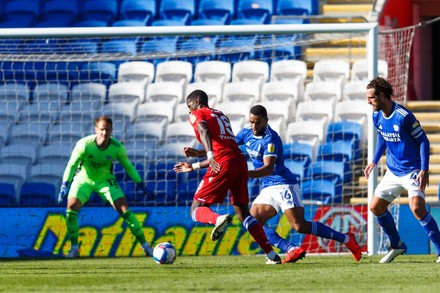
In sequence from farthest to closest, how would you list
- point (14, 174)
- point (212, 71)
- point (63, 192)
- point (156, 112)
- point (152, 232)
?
point (212, 71) < point (156, 112) < point (14, 174) < point (152, 232) < point (63, 192)

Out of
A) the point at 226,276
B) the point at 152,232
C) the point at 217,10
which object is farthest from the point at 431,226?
the point at 217,10

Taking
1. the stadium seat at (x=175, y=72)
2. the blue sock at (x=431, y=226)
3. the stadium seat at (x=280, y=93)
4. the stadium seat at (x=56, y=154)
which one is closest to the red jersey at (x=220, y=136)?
the blue sock at (x=431, y=226)

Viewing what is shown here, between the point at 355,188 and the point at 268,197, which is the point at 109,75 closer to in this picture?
the point at 355,188

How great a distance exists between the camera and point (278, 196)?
1256cm

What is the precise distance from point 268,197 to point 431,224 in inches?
71.5

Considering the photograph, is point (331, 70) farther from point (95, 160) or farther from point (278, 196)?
point (278, 196)

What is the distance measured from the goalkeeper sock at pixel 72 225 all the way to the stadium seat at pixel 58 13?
787cm

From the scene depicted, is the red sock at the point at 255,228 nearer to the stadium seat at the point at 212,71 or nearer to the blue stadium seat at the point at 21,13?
the stadium seat at the point at 212,71

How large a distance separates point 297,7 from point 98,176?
25.7ft

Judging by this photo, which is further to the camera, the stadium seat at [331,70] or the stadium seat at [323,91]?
the stadium seat at [331,70]

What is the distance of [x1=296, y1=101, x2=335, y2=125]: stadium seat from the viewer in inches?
708

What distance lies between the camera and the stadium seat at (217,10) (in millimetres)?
21797

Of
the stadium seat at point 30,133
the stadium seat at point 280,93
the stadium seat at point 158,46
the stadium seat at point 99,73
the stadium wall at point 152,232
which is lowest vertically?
the stadium wall at point 152,232

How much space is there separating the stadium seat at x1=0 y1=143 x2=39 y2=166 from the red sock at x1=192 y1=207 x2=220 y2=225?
654cm
